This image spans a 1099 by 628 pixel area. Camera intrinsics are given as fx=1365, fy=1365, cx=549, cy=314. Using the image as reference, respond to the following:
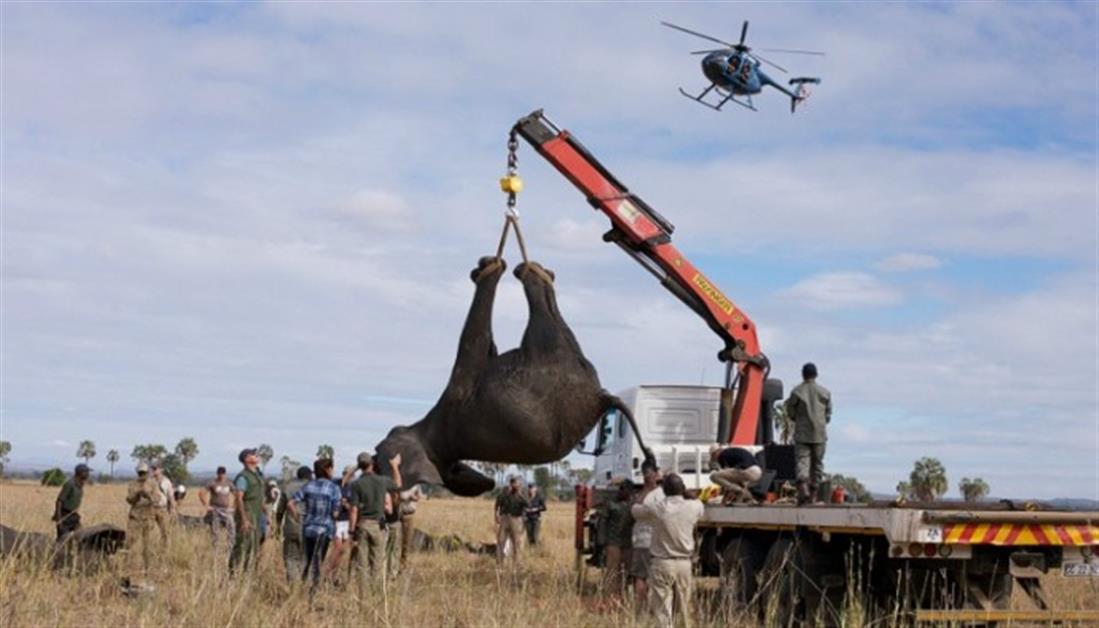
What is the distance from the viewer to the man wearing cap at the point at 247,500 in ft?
48.6

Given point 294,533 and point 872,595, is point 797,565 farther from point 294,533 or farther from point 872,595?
point 294,533

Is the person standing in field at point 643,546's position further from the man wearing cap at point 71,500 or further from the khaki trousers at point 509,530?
the man wearing cap at point 71,500

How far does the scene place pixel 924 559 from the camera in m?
11.2

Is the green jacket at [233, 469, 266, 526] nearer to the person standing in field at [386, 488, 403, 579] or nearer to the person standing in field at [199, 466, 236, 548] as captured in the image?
the person standing in field at [199, 466, 236, 548]

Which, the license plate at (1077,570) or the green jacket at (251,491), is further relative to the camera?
the green jacket at (251,491)

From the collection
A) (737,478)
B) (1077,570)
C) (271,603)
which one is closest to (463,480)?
(271,603)

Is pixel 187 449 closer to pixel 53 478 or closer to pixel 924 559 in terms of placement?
pixel 53 478

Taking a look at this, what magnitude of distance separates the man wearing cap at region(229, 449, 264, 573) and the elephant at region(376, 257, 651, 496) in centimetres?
269

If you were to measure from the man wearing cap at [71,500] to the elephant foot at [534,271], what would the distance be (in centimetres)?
629

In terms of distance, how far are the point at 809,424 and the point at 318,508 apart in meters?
5.00

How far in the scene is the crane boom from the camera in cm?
1719

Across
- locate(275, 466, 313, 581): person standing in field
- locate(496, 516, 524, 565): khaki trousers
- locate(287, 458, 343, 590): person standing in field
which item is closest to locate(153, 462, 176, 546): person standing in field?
locate(275, 466, 313, 581): person standing in field

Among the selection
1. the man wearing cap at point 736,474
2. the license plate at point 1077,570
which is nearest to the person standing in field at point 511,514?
the man wearing cap at point 736,474

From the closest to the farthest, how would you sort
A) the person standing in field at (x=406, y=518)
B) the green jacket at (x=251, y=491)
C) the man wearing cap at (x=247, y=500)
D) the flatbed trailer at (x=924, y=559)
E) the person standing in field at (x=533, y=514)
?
the flatbed trailer at (x=924, y=559) < the person standing in field at (x=406, y=518) < the man wearing cap at (x=247, y=500) < the green jacket at (x=251, y=491) < the person standing in field at (x=533, y=514)
